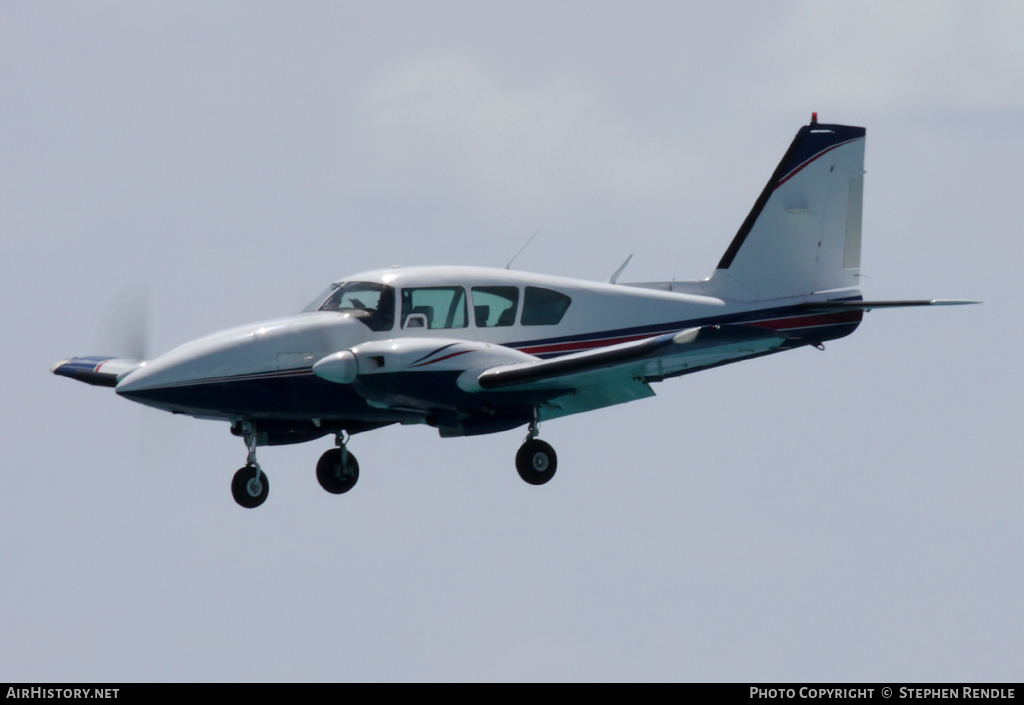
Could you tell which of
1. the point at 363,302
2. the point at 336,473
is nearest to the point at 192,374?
the point at 363,302

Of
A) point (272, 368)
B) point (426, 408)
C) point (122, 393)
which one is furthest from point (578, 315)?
point (122, 393)

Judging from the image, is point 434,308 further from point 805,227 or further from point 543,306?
point 805,227

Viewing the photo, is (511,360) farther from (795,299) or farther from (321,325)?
(795,299)

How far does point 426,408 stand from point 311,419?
6.33 ft

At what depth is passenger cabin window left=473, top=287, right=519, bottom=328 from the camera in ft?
82.7

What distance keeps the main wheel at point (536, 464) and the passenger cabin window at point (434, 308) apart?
213 centimetres

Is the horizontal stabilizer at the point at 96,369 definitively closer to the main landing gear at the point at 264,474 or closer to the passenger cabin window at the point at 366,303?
the main landing gear at the point at 264,474

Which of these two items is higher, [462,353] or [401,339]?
[401,339]

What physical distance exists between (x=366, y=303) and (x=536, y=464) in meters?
3.49

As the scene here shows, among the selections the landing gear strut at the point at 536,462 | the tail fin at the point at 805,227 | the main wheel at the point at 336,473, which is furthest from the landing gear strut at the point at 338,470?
the tail fin at the point at 805,227

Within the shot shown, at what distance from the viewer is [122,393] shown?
24.5 m

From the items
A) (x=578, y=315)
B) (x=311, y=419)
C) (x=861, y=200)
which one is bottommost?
(x=311, y=419)

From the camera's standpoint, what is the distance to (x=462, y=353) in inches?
954

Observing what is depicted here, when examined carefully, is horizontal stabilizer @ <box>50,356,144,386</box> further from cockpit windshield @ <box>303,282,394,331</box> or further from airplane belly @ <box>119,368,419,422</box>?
cockpit windshield @ <box>303,282,394,331</box>
